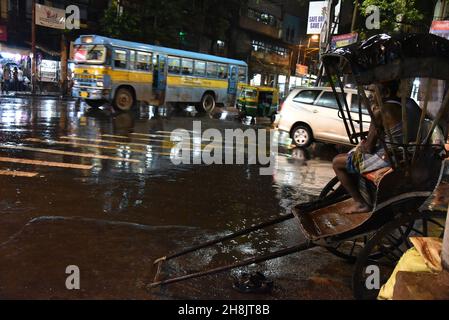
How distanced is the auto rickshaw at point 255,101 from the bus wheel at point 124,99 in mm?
6149

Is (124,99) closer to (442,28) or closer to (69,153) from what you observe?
(69,153)

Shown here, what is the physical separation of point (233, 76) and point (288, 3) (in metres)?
25.1

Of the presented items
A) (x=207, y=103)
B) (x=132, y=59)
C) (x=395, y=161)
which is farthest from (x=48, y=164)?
(x=207, y=103)

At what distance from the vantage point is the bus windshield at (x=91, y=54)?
60.2ft

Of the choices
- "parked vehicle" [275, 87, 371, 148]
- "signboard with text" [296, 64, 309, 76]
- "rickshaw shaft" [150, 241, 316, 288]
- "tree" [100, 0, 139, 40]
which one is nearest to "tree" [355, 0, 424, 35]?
"parked vehicle" [275, 87, 371, 148]

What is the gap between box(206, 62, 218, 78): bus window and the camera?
79.4 feet

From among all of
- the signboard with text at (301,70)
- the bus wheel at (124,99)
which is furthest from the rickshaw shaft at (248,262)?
the signboard with text at (301,70)

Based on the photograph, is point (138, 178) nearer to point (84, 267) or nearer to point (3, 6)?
point (84, 267)

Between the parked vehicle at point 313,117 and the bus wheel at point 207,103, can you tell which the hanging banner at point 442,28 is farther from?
the bus wheel at point 207,103

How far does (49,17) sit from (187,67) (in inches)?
373

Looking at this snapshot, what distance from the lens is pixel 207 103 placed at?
990 inches

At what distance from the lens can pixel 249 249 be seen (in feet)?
15.6

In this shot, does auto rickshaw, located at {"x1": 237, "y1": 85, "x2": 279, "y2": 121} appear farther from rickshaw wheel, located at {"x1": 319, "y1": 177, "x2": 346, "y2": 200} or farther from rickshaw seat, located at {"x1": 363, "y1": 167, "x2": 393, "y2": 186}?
rickshaw seat, located at {"x1": 363, "y1": 167, "x2": 393, "y2": 186}
